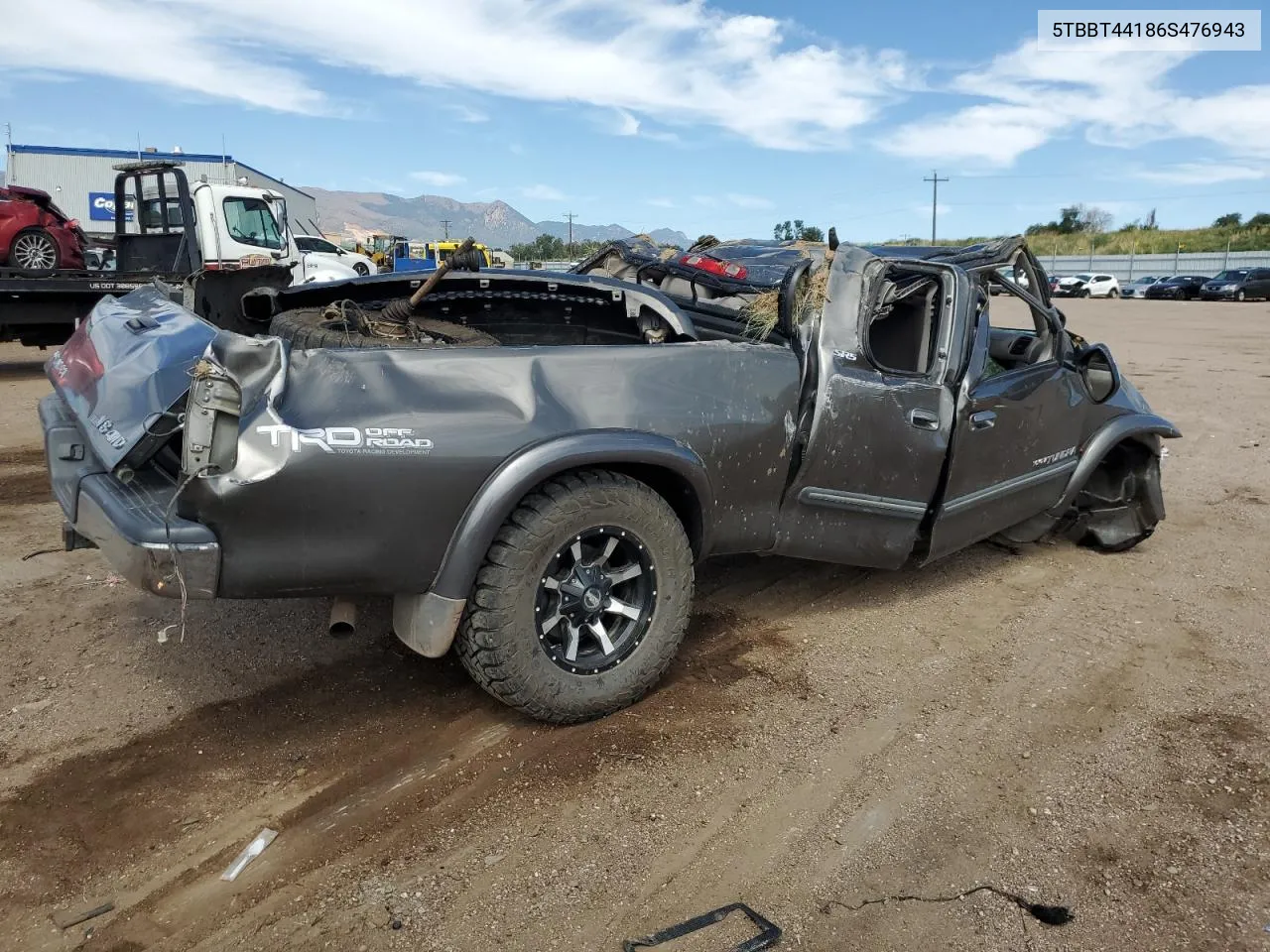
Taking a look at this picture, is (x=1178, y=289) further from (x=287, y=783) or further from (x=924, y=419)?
(x=287, y=783)

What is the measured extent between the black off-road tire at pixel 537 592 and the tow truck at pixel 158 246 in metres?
7.43

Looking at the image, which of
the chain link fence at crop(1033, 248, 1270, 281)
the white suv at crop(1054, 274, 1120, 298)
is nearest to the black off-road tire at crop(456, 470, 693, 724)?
the white suv at crop(1054, 274, 1120, 298)

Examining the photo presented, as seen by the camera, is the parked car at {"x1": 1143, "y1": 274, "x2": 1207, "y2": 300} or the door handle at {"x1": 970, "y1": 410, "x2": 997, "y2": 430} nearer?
the door handle at {"x1": 970, "y1": 410, "x2": 997, "y2": 430}

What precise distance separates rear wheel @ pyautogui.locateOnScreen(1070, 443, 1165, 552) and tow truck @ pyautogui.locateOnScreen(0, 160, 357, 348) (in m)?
7.60

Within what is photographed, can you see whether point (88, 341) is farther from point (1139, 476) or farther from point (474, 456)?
point (1139, 476)

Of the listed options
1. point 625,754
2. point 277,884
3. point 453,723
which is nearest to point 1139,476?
point 625,754

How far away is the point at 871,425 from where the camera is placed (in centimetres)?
391

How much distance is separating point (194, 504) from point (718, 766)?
1.82m

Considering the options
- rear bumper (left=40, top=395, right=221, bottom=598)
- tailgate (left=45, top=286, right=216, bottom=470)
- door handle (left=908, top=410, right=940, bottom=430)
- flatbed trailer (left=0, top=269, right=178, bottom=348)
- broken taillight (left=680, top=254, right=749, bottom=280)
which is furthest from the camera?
flatbed trailer (left=0, top=269, right=178, bottom=348)

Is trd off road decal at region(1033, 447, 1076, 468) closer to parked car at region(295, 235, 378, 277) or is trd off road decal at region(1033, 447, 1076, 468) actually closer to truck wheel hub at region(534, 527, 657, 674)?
truck wheel hub at region(534, 527, 657, 674)

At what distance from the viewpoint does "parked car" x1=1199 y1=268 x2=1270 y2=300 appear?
37.8m

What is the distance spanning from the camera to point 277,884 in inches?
101

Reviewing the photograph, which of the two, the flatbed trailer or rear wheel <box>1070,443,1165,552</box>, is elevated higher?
the flatbed trailer

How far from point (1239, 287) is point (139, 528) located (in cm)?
4430
